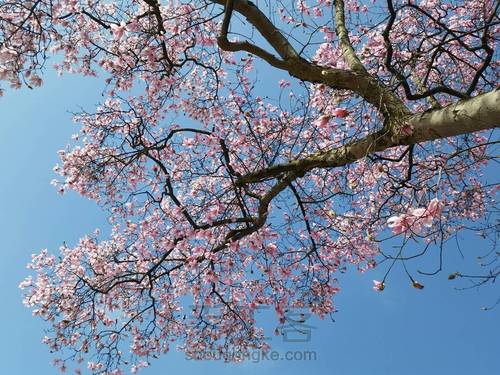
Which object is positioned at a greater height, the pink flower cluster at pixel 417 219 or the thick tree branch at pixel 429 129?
the thick tree branch at pixel 429 129

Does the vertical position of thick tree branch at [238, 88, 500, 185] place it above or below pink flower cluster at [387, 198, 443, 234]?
A: above

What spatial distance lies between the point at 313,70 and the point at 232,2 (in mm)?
860

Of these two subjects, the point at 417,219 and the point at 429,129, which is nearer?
the point at 417,219

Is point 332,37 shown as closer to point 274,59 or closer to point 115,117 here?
point 274,59

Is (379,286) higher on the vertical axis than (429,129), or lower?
lower

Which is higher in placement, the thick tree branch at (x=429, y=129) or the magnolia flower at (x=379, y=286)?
the thick tree branch at (x=429, y=129)

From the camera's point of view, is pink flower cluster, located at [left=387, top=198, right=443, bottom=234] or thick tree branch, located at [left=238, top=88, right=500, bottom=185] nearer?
pink flower cluster, located at [left=387, top=198, right=443, bottom=234]

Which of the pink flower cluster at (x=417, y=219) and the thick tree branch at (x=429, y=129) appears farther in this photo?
the thick tree branch at (x=429, y=129)

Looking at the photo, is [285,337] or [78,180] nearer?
[285,337]

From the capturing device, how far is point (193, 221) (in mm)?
5020

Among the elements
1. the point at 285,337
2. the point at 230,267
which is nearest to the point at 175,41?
the point at 230,267

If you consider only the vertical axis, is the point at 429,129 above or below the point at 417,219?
above

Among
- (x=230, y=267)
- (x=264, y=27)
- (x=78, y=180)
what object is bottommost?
(x=230, y=267)

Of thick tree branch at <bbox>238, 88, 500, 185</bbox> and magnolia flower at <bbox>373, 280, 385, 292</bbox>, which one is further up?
thick tree branch at <bbox>238, 88, 500, 185</bbox>
